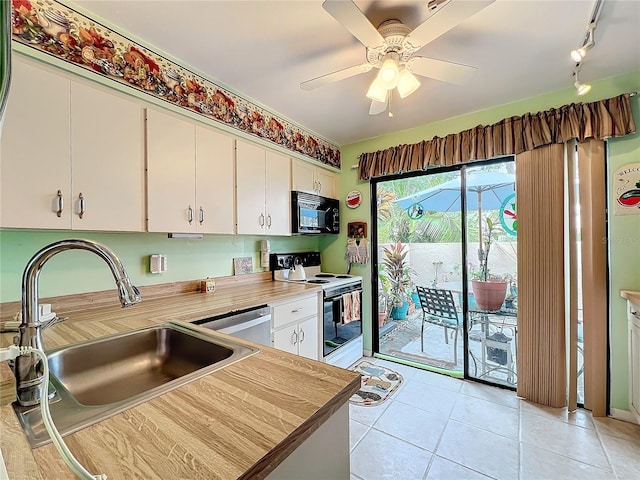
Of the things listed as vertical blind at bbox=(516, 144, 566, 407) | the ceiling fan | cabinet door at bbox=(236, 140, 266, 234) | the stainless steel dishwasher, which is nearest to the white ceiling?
the ceiling fan

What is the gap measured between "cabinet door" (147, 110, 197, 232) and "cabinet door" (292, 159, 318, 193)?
1.09m

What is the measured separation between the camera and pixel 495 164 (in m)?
2.53

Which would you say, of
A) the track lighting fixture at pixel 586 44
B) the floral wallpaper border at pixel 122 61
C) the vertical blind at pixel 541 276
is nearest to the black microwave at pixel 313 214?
the floral wallpaper border at pixel 122 61

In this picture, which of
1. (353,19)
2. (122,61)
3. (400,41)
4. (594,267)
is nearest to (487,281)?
(594,267)

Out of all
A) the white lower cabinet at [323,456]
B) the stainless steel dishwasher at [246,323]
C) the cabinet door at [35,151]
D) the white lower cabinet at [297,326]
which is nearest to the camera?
the white lower cabinet at [323,456]

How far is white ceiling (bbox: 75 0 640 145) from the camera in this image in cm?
142

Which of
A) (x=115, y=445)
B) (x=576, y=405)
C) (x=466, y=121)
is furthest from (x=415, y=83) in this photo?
(x=576, y=405)

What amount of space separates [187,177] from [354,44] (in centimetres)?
136

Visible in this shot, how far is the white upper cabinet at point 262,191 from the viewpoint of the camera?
2266 mm

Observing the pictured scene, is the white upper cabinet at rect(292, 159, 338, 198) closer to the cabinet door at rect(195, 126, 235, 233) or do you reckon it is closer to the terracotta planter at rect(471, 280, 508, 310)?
the cabinet door at rect(195, 126, 235, 233)

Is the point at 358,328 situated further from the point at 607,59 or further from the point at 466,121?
the point at 607,59

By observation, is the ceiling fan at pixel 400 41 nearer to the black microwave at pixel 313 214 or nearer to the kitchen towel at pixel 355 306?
the black microwave at pixel 313 214

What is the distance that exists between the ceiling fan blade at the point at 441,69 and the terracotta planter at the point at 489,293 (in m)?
1.82

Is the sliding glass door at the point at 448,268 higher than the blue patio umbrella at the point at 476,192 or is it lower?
Answer: lower
